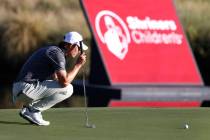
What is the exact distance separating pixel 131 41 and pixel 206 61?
750 centimetres

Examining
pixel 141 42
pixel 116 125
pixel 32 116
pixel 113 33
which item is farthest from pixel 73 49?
pixel 141 42

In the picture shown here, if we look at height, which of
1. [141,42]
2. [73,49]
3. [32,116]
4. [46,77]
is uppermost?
[73,49]

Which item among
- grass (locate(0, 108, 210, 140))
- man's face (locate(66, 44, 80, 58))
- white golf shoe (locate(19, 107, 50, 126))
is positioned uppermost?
man's face (locate(66, 44, 80, 58))

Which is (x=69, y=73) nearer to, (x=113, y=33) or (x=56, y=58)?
(x=56, y=58)

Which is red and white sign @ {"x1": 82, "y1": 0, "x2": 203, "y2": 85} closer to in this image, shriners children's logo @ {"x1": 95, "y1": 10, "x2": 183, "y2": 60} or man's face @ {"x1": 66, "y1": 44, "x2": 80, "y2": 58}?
shriners children's logo @ {"x1": 95, "y1": 10, "x2": 183, "y2": 60}

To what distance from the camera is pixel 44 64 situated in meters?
8.88

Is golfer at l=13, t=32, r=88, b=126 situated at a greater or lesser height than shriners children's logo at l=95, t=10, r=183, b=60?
greater

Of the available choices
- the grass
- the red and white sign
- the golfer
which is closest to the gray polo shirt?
the golfer

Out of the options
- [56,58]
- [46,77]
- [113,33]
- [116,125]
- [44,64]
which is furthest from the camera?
[113,33]

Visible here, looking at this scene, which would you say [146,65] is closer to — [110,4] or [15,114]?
[110,4]

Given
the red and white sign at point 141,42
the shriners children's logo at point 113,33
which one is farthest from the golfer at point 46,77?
the shriners children's logo at point 113,33

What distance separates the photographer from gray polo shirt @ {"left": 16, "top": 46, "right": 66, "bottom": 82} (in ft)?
28.7

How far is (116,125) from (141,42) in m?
8.68

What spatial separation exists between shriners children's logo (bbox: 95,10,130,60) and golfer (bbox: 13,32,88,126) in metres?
8.28
